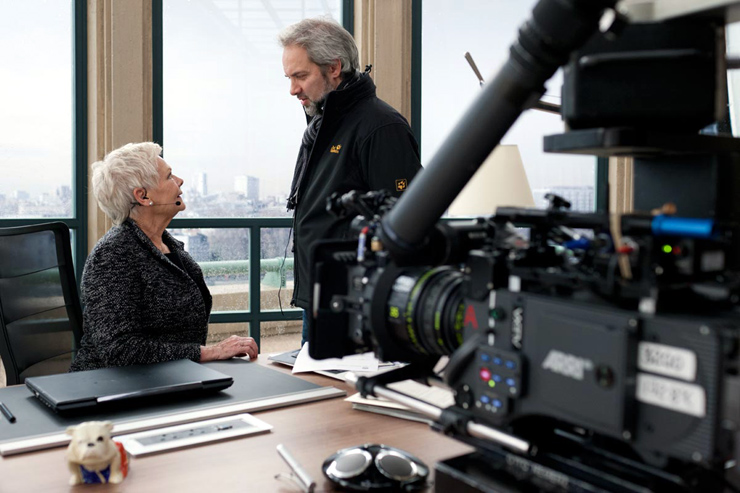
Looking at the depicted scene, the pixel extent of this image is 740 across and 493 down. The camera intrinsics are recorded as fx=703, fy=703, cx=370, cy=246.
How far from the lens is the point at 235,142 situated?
3.91 m

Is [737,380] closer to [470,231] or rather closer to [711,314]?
[711,314]

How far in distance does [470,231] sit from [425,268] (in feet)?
0.37

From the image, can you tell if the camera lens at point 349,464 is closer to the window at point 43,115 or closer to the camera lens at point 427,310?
the camera lens at point 427,310

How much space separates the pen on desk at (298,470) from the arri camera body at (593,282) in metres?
0.19

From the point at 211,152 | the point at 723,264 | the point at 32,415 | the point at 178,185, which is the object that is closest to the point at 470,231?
the point at 723,264

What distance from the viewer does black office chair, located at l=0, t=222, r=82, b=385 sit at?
6.77 ft

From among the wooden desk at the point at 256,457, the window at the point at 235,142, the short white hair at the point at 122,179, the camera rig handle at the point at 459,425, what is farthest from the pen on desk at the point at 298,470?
the window at the point at 235,142

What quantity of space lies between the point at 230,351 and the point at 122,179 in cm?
78

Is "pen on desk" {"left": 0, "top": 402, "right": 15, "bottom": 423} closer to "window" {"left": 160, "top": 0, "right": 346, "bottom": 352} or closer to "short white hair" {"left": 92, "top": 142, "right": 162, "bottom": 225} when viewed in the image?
"short white hair" {"left": 92, "top": 142, "right": 162, "bottom": 225}

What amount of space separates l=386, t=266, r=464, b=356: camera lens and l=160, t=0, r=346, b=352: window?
2.71 m

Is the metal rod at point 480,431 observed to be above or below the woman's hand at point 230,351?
above

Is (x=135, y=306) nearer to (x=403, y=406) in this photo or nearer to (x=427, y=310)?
(x=403, y=406)

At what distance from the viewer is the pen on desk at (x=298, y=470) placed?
3.43 ft

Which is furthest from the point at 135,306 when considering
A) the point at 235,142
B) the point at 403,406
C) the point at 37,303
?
the point at 235,142
